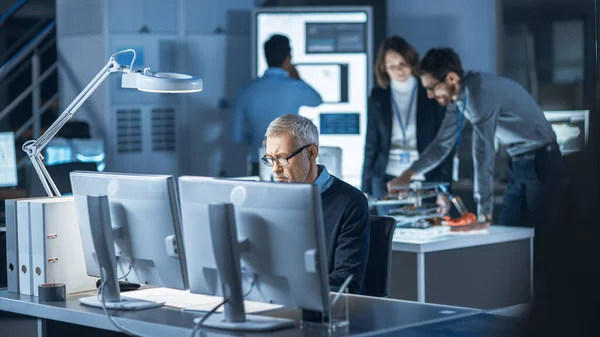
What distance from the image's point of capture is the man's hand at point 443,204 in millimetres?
4953

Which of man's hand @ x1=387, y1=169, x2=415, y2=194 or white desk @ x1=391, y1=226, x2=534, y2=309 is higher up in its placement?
man's hand @ x1=387, y1=169, x2=415, y2=194

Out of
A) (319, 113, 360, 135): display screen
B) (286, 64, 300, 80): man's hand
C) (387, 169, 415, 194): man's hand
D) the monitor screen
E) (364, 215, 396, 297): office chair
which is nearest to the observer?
the monitor screen

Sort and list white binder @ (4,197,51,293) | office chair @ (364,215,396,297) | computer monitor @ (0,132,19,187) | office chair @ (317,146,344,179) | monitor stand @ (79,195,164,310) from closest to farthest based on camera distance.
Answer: monitor stand @ (79,195,164,310) < white binder @ (4,197,51,293) < office chair @ (364,215,396,297) < office chair @ (317,146,344,179) < computer monitor @ (0,132,19,187)

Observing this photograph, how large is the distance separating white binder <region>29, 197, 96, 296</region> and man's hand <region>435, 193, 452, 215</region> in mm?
2201

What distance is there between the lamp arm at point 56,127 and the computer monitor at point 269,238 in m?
0.80

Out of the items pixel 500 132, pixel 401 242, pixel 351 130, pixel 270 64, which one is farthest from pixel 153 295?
pixel 351 130

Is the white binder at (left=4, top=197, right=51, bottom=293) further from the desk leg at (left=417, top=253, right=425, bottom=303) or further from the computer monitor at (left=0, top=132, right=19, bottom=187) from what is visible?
the computer monitor at (left=0, top=132, right=19, bottom=187)

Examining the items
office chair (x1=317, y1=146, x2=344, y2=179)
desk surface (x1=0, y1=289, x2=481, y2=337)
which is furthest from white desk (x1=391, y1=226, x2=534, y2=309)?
desk surface (x1=0, y1=289, x2=481, y2=337)

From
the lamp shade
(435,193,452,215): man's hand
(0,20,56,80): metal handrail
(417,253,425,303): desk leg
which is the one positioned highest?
(0,20,56,80): metal handrail

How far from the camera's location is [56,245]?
10.5ft

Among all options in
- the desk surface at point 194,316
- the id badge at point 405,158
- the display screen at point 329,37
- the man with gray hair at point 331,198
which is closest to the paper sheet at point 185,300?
the desk surface at point 194,316

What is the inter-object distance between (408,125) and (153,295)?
9.45 ft

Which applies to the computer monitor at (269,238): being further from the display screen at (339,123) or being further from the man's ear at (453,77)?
the display screen at (339,123)

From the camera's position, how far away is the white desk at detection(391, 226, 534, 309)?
4.57 meters
